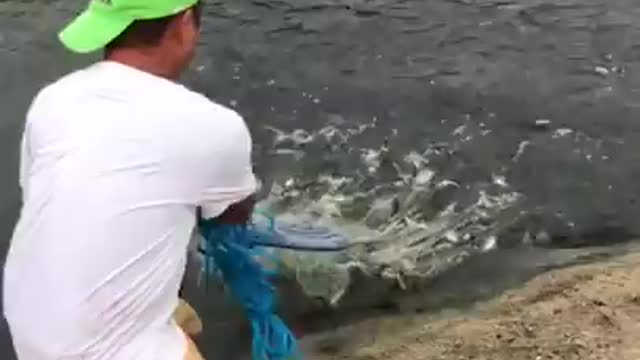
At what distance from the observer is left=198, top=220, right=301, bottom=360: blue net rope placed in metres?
3.81

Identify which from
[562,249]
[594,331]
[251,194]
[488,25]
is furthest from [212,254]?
[488,25]

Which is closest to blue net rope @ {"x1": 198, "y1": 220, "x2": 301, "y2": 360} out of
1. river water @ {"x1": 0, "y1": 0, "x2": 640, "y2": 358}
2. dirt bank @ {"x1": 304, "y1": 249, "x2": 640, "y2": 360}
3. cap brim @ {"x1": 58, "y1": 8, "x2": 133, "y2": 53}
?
cap brim @ {"x1": 58, "y1": 8, "x2": 133, "y2": 53}

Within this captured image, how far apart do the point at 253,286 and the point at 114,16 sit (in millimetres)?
1044

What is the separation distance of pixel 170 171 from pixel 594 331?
269 centimetres

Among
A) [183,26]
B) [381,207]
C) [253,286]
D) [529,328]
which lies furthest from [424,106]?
[183,26]

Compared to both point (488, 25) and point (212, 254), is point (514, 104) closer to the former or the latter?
→ point (488, 25)

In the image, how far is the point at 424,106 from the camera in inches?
327

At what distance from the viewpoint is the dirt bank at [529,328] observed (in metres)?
5.22

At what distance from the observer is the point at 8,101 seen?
824 cm

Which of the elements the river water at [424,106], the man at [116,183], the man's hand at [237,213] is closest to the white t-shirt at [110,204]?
the man at [116,183]

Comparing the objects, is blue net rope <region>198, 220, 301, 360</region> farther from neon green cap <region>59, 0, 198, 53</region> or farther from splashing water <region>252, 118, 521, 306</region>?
splashing water <region>252, 118, 521, 306</region>

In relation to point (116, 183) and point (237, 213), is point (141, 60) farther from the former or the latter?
point (237, 213)

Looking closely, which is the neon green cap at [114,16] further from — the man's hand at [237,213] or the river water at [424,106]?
the river water at [424,106]

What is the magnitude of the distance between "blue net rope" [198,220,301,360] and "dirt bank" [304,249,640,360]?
5.27 ft
